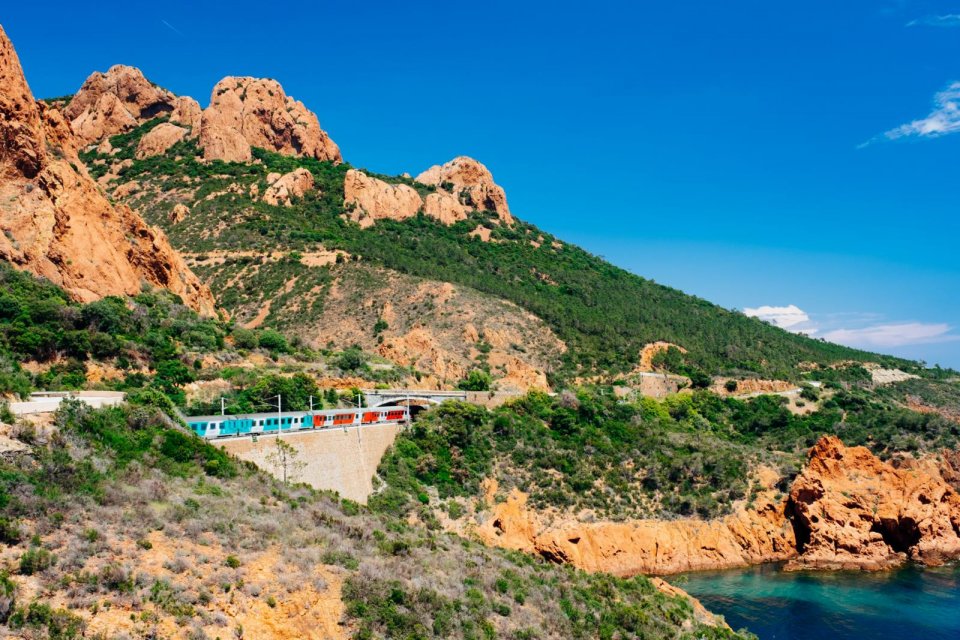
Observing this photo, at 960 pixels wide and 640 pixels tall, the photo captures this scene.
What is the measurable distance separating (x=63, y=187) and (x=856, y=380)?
8855cm

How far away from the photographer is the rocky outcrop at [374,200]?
97.1m

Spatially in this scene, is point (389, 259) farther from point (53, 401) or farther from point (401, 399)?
point (53, 401)

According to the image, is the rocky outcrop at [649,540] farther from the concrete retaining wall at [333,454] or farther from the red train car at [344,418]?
the red train car at [344,418]

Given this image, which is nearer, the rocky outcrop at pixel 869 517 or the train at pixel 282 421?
the train at pixel 282 421

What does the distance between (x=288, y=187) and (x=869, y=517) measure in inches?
3175

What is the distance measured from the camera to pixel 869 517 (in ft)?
150

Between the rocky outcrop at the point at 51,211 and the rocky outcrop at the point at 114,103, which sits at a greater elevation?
the rocky outcrop at the point at 114,103

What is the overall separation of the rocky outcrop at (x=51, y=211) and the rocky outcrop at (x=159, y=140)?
2240 inches

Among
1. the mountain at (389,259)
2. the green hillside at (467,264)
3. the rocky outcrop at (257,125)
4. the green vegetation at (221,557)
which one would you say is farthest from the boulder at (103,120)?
the green vegetation at (221,557)

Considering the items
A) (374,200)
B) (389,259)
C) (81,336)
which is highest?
(374,200)

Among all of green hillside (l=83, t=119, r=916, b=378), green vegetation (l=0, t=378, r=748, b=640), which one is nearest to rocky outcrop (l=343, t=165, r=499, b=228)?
green hillside (l=83, t=119, r=916, b=378)

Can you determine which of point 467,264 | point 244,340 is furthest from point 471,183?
point 244,340

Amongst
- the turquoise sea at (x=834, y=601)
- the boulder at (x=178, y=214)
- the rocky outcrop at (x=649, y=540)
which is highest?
the boulder at (x=178, y=214)

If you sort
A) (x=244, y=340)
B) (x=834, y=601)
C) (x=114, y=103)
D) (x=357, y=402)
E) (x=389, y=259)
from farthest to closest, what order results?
(x=114, y=103) → (x=389, y=259) → (x=244, y=340) → (x=357, y=402) → (x=834, y=601)
